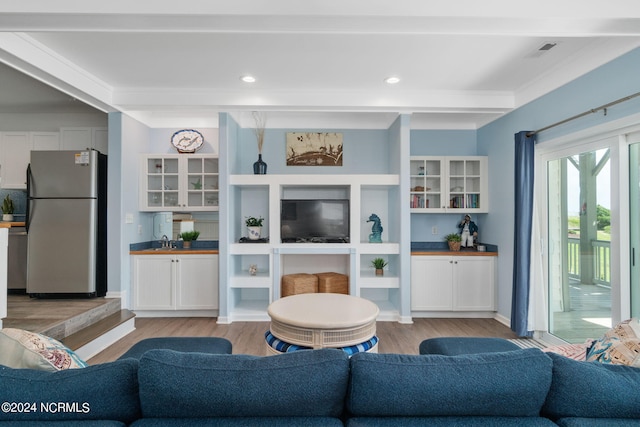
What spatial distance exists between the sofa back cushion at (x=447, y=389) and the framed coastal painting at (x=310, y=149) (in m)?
3.83

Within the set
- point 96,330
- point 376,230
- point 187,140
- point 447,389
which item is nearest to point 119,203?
point 187,140

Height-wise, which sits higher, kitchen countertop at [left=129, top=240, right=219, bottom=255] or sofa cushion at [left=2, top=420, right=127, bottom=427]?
kitchen countertop at [left=129, top=240, right=219, bottom=255]

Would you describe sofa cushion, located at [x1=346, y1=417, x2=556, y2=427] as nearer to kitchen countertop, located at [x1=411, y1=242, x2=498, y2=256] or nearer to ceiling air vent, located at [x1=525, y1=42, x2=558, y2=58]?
ceiling air vent, located at [x1=525, y1=42, x2=558, y2=58]

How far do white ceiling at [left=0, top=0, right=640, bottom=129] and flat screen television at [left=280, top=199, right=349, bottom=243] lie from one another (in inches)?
44.8

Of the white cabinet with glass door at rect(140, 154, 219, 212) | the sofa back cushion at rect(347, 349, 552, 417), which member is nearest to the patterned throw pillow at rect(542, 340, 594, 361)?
the sofa back cushion at rect(347, 349, 552, 417)

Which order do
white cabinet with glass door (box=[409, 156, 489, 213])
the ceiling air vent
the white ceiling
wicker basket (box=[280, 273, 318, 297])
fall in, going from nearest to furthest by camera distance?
1. the white ceiling
2. the ceiling air vent
3. wicker basket (box=[280, 273, 318, 297])
4. white cabinet with glass door (box=[409, 156, 489, 213])

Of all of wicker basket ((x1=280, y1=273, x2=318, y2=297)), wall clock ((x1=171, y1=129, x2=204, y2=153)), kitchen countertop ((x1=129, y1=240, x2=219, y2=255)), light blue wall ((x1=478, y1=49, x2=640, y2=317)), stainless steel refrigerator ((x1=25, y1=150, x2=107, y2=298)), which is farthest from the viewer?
wall clock ((x1=171, y1=129, x2=204, y2=153))

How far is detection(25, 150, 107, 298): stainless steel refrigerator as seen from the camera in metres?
3.74

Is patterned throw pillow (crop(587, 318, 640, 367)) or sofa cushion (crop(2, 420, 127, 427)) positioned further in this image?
patterned throw pillow (crop(587, 318, 640, 367))

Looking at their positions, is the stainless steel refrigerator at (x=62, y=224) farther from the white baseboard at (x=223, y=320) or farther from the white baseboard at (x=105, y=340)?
the white baseboard at (x=223, y=320)

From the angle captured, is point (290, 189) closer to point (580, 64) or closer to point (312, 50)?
point (312, 50)

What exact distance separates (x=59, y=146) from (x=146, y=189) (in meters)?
1.27

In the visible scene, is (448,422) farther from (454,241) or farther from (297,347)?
(454,241)

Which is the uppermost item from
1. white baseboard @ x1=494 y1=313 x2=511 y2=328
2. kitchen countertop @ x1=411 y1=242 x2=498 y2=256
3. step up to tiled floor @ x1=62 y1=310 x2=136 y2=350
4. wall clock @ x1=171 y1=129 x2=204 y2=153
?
wall clock @ x1=171 y1=129 x2=204 y2=153
